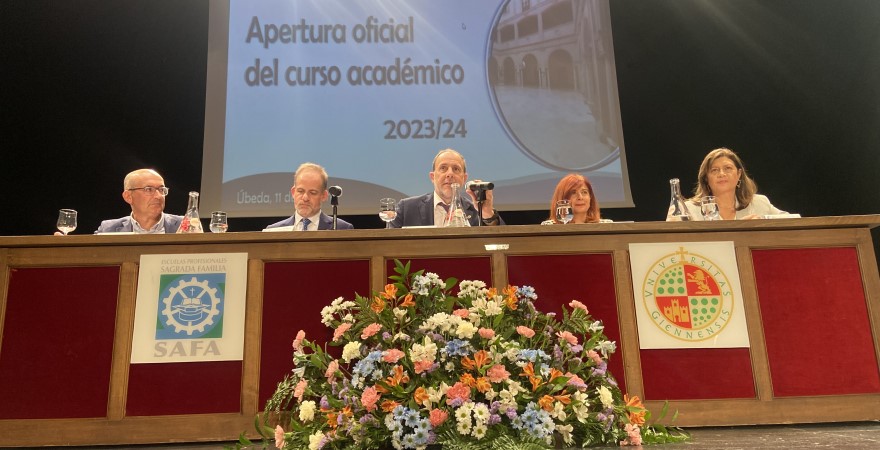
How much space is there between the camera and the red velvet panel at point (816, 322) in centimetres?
232

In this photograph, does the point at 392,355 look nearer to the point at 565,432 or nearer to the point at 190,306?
the point at 565,432

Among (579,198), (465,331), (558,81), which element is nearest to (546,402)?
(465,331)

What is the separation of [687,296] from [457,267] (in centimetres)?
91

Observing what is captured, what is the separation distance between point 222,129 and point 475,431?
3475 millimetres

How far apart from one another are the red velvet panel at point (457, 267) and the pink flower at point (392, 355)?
2.61ft

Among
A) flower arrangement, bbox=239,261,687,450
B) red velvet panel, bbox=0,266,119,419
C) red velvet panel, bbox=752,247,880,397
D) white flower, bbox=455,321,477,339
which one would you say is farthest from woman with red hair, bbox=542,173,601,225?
red velvet panel, bbox=0,266,119,419

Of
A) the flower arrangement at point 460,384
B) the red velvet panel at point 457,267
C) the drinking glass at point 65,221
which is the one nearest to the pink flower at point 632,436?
the flower arrangement at point 460,384

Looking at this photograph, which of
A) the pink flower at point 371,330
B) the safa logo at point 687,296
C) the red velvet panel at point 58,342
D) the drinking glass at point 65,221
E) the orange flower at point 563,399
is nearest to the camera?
the orange flower at point 563,399

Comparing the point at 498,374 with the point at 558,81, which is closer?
the point at 498,374

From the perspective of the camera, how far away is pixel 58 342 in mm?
2289

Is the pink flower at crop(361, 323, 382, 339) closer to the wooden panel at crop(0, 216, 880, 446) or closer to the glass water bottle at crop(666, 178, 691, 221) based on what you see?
the wooden panel at crop(0, 216, 880, 446)

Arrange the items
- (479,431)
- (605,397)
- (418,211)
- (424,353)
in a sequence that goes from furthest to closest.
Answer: (418,211)
(605,397)
(424,353)
(479,431)

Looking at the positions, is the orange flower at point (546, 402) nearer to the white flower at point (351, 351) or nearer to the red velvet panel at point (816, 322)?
the white flower at point (351, 351)

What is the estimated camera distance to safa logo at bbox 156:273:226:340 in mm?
2305
